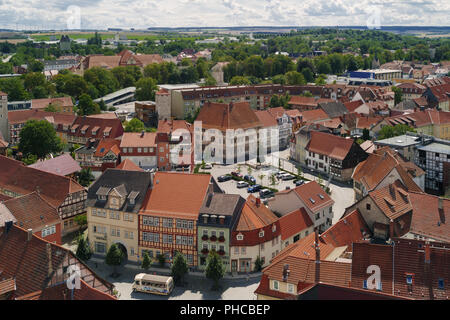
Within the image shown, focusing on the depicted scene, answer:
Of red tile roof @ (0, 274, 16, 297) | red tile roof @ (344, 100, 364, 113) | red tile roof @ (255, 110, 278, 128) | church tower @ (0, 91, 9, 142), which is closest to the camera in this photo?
red tile roof @ (0, 274, 16, 297)

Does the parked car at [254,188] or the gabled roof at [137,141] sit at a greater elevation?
the gabled roof at [137,141]

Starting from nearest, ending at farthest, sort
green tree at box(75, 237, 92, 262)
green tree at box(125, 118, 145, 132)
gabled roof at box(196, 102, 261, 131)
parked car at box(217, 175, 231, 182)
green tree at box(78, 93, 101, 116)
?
1. green tree at box(75, 237, 92, 262)
2. parked car at box(217, 175, 231, 182)
3. gabled roof at box(196, 102, 261, 131)
4. green tree at box(125, 118, 145, 132)
5. green tree at box(78, 93, 101, 116)

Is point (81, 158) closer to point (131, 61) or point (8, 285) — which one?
point (8, 285)

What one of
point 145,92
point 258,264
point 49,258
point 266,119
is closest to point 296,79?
point 145,92

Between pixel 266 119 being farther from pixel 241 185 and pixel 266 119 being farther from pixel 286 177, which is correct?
pixel 241 185

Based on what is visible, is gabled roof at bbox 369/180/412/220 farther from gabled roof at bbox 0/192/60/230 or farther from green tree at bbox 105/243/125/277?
gabled roof at bbox 0/192/60/230

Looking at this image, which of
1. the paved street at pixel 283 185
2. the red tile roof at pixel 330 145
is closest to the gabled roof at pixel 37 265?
the paved street at pixel 283 185

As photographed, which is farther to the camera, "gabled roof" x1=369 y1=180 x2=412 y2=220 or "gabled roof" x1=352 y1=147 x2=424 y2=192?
"gabled roof" x1=352 y1=147 x2=424 y2=192

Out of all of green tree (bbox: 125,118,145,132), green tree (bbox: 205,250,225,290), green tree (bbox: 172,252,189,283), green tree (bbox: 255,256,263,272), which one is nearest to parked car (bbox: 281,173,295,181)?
green tree (bbox: 255,256,263,272)

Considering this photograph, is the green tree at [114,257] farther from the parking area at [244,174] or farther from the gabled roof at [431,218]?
the gabled roof at [431,218]
